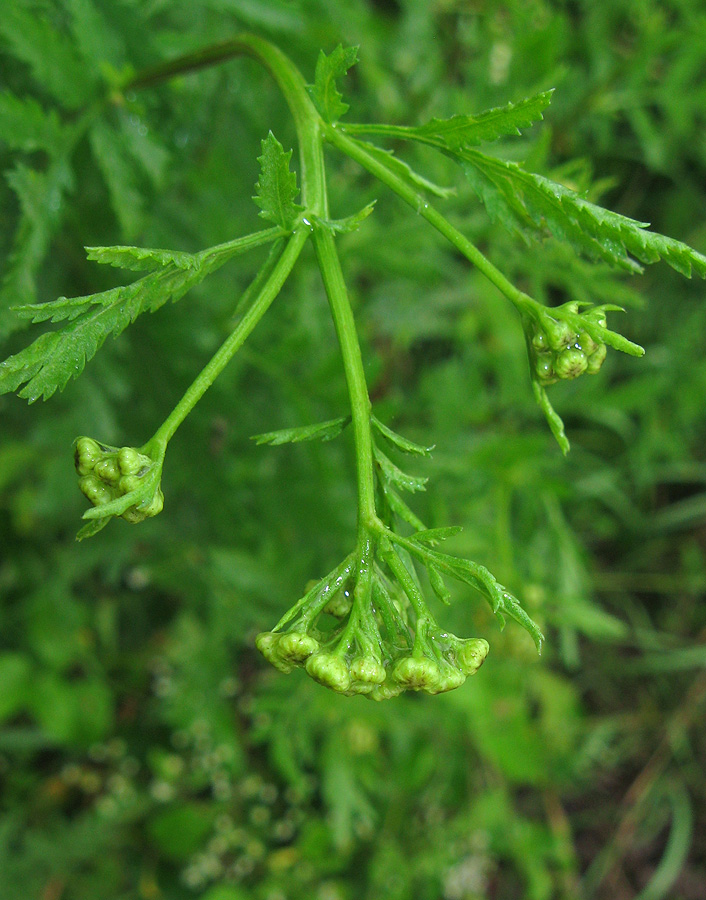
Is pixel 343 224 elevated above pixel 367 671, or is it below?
above

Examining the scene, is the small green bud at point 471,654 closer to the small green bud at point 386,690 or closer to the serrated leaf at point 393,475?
the small green bud at point 386,690

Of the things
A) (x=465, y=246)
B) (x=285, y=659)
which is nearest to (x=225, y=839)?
(x=285, y=659)

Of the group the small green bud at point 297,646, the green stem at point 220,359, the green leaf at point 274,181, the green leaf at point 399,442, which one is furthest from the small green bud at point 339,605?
the green leaf at point 274,181

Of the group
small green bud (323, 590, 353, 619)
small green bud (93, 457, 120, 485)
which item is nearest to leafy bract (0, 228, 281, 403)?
small green bud (93, 457, 120, 485)

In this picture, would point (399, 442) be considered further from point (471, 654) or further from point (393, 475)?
point (471, 654)

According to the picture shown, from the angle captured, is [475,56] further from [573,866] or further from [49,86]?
[573,866]

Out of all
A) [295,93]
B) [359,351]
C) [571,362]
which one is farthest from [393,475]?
[295,93]
